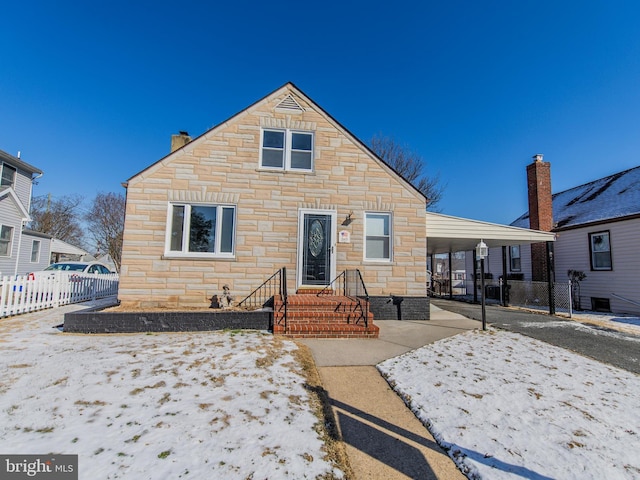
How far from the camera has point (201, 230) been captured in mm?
8422

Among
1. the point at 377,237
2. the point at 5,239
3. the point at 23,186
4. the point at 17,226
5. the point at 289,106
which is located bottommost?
the point at 377,237

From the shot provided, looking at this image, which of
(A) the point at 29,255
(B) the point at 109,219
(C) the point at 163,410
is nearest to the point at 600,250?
(C) the point at 163,410

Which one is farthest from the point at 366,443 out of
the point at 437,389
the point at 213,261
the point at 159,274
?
the point at 159,274

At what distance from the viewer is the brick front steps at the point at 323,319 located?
6508mm

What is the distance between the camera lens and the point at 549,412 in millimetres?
3371

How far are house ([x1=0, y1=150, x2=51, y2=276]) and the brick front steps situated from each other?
1730 centimetres

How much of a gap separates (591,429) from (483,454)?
1.37 metres

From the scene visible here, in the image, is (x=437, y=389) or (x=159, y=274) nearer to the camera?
(x=437, y=389)

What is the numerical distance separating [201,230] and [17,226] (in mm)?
15342

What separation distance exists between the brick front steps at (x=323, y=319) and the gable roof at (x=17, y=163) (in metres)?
19.5

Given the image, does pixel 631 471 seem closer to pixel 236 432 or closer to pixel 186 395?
pixel 236 432

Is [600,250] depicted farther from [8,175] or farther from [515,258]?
[8,175]

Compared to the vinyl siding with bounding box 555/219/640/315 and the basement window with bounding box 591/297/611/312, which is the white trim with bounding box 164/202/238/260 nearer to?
the vinyl siding with bounding box 555/219/640/315

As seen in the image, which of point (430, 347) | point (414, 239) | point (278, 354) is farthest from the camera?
point (414, 239)
